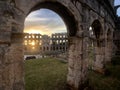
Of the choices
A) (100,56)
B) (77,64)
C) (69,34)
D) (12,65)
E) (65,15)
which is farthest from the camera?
(100,56)

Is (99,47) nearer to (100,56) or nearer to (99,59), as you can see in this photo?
(100,56)

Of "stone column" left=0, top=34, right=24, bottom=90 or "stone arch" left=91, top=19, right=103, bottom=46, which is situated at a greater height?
"stone arch" left=91, top=19, right=103, bottom=46

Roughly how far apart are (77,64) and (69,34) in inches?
60.3

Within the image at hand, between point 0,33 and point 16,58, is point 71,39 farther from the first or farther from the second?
point 0,33

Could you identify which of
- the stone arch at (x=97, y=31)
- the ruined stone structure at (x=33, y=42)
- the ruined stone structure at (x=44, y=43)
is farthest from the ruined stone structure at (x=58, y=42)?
the stone arch at (x=97, y=31)

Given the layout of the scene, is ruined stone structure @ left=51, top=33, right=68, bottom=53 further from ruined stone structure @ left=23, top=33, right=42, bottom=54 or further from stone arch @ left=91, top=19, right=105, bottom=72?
stone arch @ left=91, top=19, right=105, bottom=72

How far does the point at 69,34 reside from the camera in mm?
7312

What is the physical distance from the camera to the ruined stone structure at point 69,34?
388cm

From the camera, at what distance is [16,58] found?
424 centimetres

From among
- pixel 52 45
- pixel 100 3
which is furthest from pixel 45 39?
pixel 100 3

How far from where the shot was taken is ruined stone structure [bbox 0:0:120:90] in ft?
12.7

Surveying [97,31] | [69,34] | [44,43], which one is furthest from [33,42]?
[69,34]

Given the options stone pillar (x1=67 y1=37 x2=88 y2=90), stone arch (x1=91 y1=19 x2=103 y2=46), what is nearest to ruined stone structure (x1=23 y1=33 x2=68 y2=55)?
stone arch (x1=91 y1=19 x2=103 y2=46)

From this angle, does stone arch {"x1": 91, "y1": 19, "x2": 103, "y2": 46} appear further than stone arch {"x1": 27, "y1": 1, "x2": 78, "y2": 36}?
Yes
